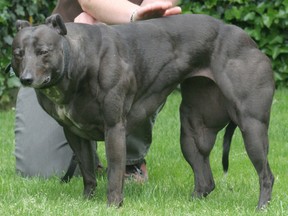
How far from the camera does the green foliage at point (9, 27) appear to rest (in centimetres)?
940

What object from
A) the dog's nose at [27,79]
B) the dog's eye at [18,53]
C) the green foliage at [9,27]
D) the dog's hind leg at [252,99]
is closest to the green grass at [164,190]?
the dog's hind leg at [252,99]

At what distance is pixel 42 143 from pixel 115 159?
1756 millimetres

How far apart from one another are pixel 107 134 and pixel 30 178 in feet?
4.83

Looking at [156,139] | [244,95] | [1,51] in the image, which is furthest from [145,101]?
[1,51]

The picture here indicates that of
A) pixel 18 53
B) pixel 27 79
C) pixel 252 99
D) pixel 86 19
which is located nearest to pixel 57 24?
pixel 18 53

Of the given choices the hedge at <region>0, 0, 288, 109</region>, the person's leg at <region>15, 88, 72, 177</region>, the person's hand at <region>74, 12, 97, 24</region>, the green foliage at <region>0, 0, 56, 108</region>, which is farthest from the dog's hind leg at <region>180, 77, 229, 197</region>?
the hedge at <region>0, 0, 288, 109</region>

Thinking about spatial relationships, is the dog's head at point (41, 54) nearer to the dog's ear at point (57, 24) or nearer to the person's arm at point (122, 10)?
the dog's ear at point (57, 24)

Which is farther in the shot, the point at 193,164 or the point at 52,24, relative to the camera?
the point at 193,164

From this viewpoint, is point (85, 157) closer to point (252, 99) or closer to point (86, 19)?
point (86, 19)

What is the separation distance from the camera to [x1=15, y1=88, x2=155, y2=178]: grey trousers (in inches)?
258

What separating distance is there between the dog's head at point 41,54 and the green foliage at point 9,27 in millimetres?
4571

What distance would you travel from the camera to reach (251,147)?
5.25 m

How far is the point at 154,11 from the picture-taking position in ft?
17.9

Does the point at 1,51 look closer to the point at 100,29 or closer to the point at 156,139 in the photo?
the point at 156,139
